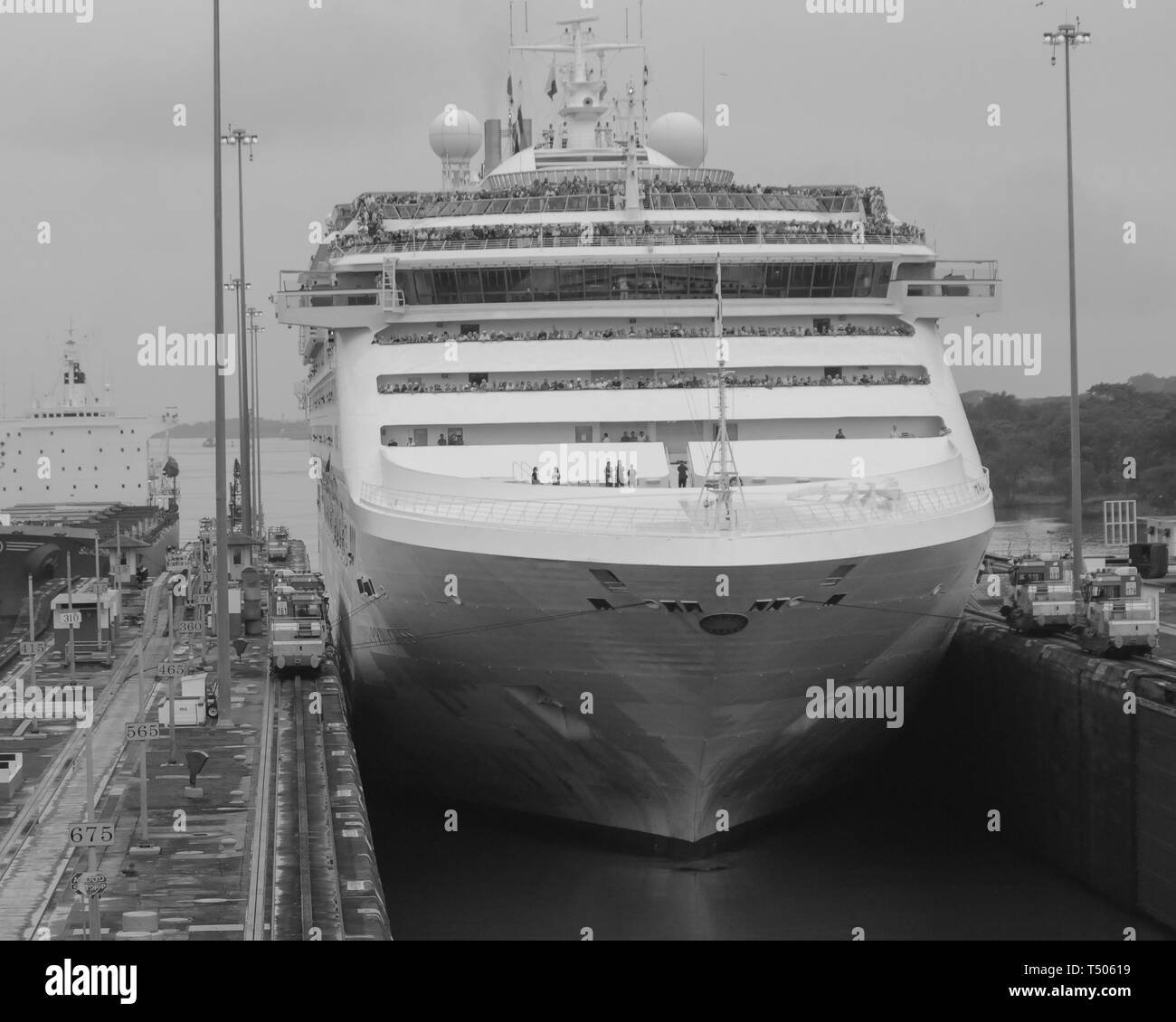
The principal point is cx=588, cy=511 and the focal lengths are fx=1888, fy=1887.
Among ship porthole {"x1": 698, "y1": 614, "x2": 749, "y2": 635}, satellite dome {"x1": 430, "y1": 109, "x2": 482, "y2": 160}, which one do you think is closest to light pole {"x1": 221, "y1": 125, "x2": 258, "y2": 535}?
satellite dome {"x1": 430, "y1": 109, "x2": 482, "y2": 160}

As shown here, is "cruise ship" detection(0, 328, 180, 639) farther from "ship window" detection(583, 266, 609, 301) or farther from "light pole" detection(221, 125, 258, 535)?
"ship window" detection(583, 266, 609, 301)

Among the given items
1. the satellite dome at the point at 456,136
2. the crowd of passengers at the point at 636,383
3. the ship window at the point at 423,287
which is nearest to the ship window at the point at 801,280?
the crowd of passengers at the point at 636,383

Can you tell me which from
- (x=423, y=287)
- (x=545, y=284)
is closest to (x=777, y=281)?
(x=545, y=284)

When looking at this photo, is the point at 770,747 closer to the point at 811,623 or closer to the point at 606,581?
the point at 811,623

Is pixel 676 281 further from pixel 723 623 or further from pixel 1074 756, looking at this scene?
pixel 1074 756

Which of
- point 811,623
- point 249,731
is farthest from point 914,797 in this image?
point 249,731
